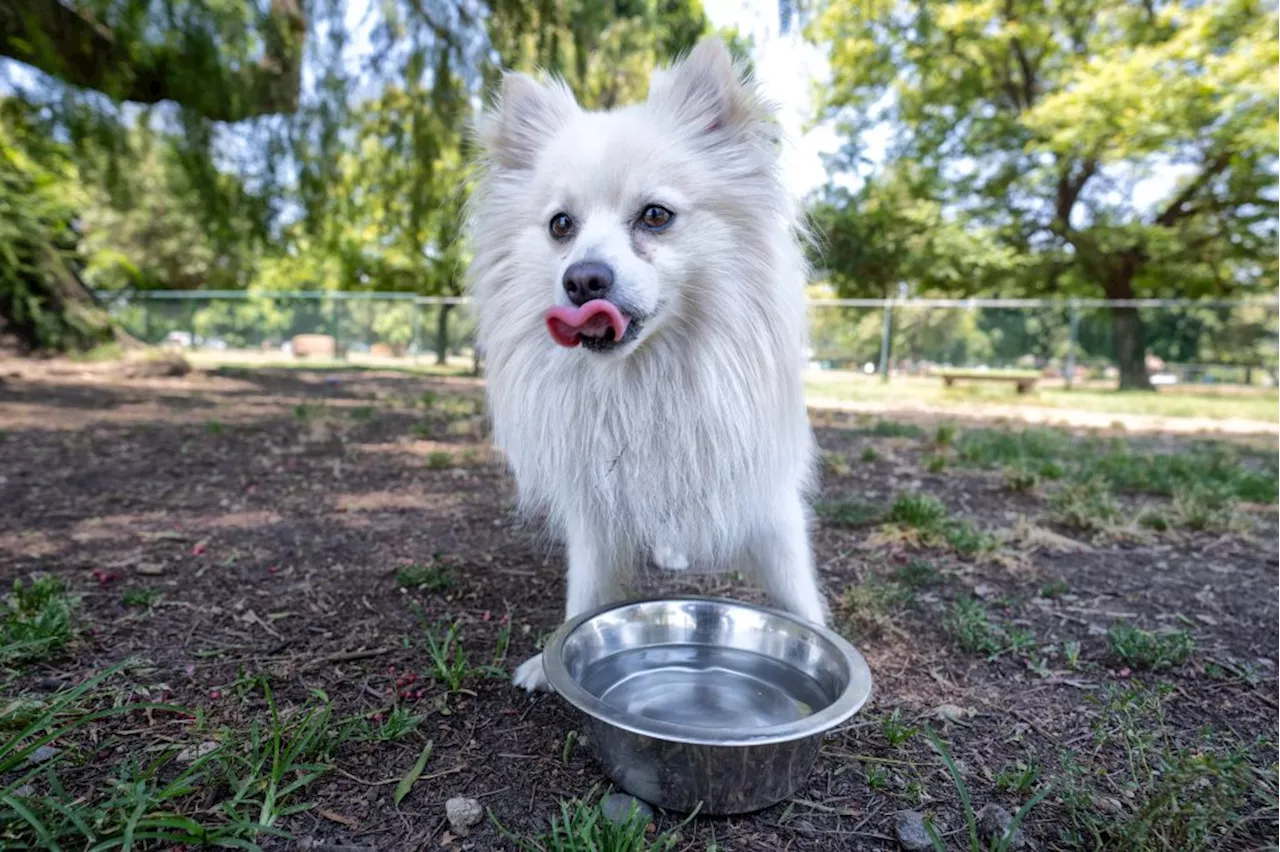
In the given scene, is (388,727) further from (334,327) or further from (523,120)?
(334,327)

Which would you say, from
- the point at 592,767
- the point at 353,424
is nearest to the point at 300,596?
the point at 592,767

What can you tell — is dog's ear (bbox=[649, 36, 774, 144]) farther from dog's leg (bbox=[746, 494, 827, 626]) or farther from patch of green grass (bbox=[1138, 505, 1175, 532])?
patch of green grass (bbox=[1138, 505, 1175, 532])

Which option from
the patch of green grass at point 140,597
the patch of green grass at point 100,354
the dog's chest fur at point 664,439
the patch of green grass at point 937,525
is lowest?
the patch of green grass at point 140,597

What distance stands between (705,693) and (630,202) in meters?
1.48

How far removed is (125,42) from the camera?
5.73 meters

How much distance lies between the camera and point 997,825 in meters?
1.57

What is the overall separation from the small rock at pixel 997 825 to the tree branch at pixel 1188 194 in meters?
20.9

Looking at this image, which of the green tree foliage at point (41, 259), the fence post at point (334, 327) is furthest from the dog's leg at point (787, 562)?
the fence post at point (334, 327)

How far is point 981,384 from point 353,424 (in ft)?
43.1

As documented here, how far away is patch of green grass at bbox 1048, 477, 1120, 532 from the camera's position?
3775 millimetres

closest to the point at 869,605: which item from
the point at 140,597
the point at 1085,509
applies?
the point at 1085,509

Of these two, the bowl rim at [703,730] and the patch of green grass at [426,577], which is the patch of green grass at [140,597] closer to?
the patch of green grass at [426,577]

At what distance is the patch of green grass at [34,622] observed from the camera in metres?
2.06

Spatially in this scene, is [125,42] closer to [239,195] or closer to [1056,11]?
[239,195]
